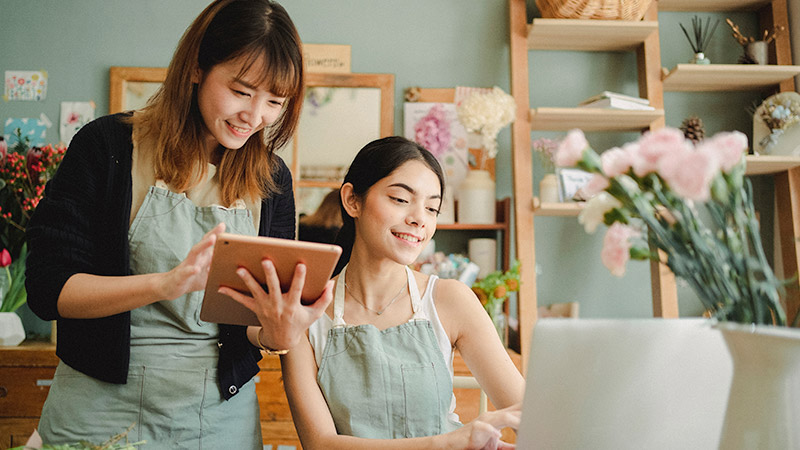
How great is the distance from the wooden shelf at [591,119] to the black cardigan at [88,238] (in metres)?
1.99

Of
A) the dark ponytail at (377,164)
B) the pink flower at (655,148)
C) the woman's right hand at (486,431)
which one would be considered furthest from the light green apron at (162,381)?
the pink flower at (655,148)

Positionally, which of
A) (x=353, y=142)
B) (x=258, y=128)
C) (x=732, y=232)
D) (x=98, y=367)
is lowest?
(x=98, y=367)

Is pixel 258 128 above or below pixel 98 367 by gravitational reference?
above

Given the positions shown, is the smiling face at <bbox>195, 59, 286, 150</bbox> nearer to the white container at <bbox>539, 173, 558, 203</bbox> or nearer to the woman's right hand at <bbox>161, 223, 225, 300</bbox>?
the woman's right hand at <bbox>161, 223, 225, 300</bbox>

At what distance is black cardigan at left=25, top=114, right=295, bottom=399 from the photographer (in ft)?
3.57

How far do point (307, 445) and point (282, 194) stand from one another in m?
0.55

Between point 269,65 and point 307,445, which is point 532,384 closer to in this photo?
point 307,445

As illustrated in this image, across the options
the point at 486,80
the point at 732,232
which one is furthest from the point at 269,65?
the point at 486,80

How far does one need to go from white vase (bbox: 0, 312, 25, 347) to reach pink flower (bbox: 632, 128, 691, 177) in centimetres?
263

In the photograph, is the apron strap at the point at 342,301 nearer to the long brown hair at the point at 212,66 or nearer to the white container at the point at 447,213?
the long brown hair at the point at 212,66

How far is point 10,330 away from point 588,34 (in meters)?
2.83

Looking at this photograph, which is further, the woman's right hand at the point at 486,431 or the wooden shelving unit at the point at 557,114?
the wooden shelving unit at the point at 557,114

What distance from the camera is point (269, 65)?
1181 millimetres

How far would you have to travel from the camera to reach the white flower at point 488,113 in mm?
2697
